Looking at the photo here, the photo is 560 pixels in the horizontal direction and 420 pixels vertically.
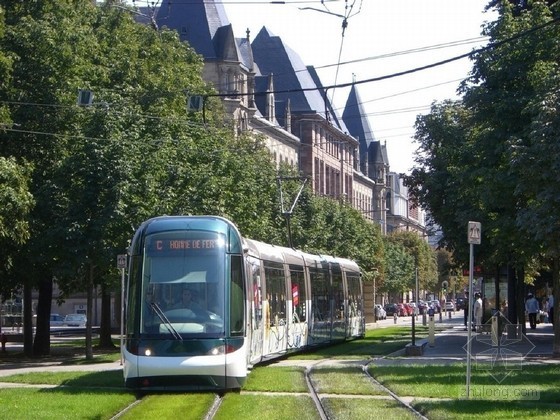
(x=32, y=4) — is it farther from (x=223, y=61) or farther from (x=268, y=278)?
(x=223, y=61)

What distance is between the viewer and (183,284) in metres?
20.2

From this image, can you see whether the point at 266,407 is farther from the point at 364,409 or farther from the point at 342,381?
the point at 342,381

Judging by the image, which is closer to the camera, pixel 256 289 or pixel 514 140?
pixel 256 289

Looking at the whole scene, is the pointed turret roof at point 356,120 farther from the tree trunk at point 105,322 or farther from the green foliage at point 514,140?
the green foliage at point 514,140

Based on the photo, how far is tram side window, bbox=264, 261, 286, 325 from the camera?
27328 millimetres

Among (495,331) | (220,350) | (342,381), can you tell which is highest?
(495,331)

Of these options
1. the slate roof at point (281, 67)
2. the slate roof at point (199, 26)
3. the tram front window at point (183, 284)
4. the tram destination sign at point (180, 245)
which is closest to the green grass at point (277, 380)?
the tram front window at point (183, 284)

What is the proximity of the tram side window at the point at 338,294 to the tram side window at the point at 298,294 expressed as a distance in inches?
246

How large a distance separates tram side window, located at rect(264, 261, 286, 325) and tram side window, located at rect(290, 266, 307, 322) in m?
1.68

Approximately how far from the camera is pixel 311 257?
3578cm

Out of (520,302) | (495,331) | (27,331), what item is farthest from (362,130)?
(495,331)

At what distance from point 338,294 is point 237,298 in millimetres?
19941

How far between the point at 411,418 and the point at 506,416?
4.38 ft

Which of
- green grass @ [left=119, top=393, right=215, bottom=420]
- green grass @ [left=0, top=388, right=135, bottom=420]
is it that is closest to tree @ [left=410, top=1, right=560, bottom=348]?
green grass @ [left=119, top=393, right=215, bottom=420]
